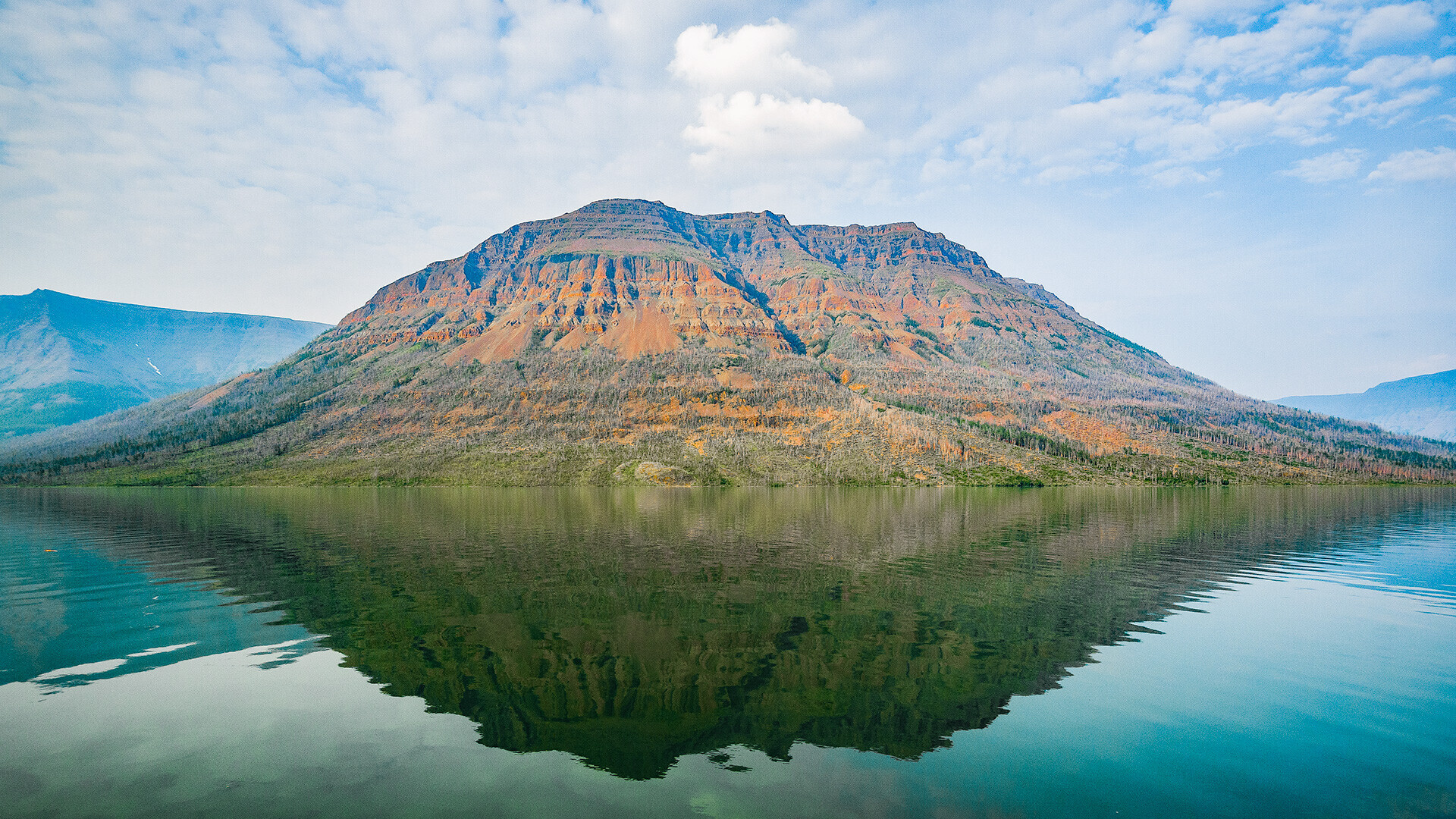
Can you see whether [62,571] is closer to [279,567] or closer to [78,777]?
[279,567]

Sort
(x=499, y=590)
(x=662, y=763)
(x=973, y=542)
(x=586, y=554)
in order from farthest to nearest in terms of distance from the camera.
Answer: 1. (x=973, y=542)
2. (x=586, y=554)
3. (x=499, y=590)
4. (x=662, y=763)

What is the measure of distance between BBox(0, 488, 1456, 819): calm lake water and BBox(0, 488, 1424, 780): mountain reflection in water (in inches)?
9.3

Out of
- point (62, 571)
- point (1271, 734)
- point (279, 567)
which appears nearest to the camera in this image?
point (1271, 734)

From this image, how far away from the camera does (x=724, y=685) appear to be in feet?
84.2

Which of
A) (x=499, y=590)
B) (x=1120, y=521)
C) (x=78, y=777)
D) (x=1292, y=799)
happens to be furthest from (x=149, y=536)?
(x=1120, y=521)

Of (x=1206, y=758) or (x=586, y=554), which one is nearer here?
(x=1206, y=758)

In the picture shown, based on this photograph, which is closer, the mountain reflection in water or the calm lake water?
the calm lake water

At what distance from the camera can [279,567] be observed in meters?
53.9

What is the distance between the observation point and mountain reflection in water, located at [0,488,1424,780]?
75.6 ft

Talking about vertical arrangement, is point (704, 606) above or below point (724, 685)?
below

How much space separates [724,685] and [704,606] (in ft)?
45.2

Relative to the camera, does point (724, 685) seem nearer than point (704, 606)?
Yes

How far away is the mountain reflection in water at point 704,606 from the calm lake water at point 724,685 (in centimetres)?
24

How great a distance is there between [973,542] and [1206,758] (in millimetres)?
54182
